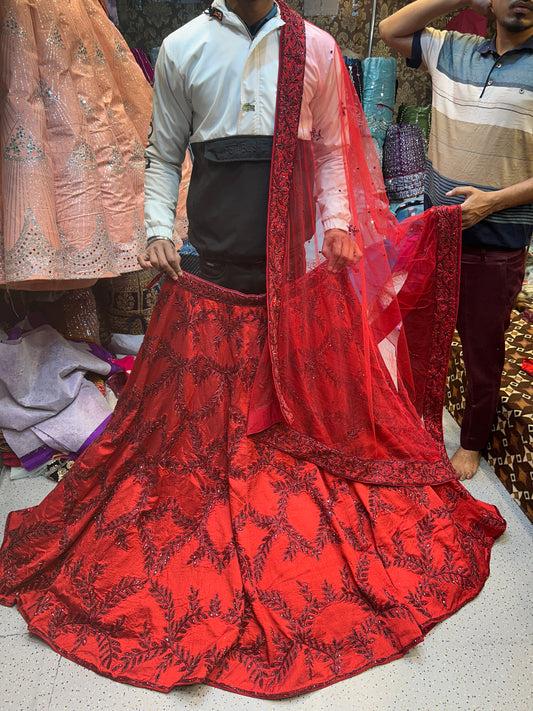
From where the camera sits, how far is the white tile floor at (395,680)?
110 centimetres

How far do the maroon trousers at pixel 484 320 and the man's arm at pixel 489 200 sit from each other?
13 cm

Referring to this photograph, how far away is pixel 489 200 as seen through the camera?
143 cm

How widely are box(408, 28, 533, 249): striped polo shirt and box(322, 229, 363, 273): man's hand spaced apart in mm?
433

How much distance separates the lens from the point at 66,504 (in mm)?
1403

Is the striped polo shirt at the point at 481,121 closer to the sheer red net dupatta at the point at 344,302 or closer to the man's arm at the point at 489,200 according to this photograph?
the man's arm at the point at 489,200

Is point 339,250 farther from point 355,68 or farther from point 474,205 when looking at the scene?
point 355,68

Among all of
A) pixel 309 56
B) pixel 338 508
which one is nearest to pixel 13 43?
pixel 309 56

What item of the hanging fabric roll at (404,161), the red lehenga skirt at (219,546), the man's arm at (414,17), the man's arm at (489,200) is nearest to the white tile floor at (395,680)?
the red lehenga skirt at (219,546)

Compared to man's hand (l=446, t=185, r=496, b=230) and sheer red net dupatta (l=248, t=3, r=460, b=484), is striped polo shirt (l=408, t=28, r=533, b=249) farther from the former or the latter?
sheer red net dupatta (l=248, t=3, r=460, b=484)

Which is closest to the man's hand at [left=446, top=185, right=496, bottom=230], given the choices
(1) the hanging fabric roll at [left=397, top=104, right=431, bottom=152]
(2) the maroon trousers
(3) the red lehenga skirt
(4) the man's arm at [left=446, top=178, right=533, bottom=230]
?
(4) the man's arm at [left=446, top=178, right=533, bottom=230]

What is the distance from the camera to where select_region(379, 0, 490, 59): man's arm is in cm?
142

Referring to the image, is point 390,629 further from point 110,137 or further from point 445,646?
point 110,137

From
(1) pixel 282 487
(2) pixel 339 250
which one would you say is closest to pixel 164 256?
(2) pixel 339 250

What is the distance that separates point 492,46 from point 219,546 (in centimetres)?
153
